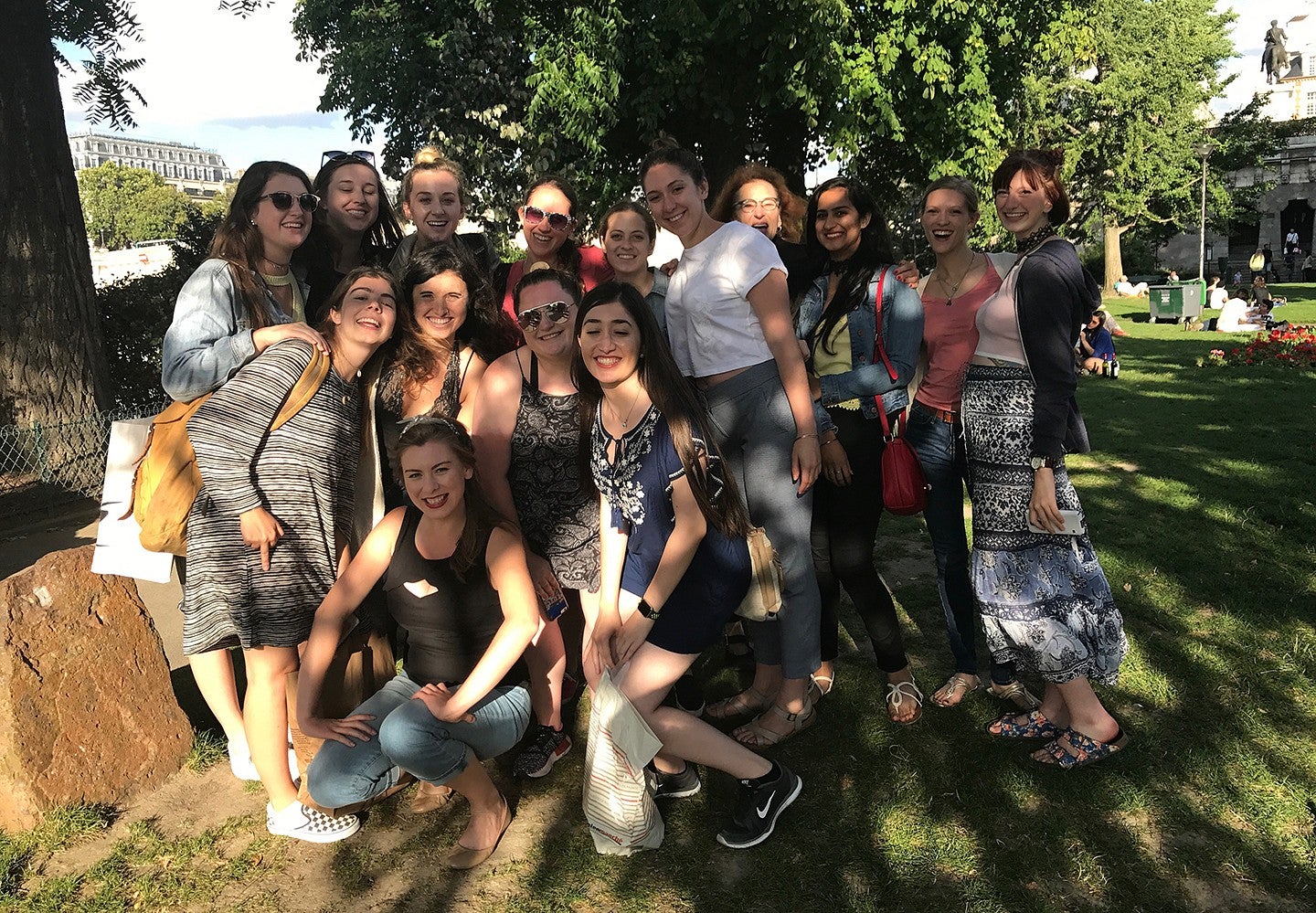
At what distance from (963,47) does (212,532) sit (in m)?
14.6

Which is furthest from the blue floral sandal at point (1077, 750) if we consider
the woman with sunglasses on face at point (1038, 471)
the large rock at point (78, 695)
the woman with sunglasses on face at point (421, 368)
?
the large rock at point (78, 695)

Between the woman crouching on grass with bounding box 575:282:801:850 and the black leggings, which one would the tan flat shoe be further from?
the black leggings

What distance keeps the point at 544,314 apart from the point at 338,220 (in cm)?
130

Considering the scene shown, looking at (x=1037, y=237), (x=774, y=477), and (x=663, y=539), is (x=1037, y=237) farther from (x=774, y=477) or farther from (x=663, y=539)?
(x=663, y=539)

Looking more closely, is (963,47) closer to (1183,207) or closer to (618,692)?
(618,692)

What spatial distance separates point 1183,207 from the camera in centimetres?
3688

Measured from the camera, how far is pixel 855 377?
12.0 ft

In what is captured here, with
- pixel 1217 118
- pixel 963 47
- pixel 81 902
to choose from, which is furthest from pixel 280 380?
pixel 1217 118

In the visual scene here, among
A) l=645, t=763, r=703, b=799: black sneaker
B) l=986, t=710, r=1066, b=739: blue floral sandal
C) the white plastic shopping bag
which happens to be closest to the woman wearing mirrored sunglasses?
the white plastic shopping bag

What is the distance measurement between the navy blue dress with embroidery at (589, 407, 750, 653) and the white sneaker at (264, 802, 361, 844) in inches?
55.0

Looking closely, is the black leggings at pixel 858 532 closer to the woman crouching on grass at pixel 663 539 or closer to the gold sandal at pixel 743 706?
the gold sandal at pixel 743 706

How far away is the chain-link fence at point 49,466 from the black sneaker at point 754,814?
7.64 meters

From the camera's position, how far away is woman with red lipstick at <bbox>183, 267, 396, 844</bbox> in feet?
10.4

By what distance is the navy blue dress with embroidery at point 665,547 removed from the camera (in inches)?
121
